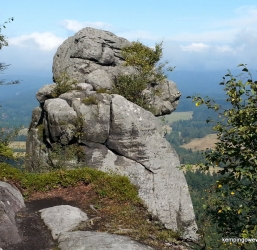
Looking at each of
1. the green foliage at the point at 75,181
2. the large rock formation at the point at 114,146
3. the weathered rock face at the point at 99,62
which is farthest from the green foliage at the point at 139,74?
the green foliage at the point at 75,181

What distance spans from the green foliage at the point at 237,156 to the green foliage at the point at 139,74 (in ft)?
49.8

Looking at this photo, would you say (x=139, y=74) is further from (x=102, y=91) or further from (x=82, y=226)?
(x=82, y=226)

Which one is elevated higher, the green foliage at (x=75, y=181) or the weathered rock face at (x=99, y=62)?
the weathered rock face at (x=99, y=62)

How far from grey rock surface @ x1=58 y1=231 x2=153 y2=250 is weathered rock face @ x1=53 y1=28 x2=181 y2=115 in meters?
16.4

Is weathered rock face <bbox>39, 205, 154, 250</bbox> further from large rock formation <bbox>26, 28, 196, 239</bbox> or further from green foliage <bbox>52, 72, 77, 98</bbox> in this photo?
green foliage <bbox>52, 72, 77, 98</bbox>

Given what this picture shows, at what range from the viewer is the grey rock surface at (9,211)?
39.3ft

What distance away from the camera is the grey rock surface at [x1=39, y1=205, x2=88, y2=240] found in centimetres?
1313

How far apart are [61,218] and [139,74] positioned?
1696 centimetres

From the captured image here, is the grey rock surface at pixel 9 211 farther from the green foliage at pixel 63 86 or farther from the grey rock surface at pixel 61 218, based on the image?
the green foliage at pixel 63 86

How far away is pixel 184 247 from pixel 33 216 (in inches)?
254

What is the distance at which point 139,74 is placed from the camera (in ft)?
93.8

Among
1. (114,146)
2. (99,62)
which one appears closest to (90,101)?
(114,146)

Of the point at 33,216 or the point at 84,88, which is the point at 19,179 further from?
the point at 84,88

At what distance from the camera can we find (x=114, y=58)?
1222 inches
